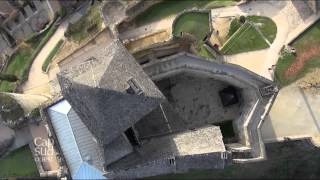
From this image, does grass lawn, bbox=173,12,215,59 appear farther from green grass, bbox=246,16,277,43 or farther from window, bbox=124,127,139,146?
window, bbox=124,127,139,146

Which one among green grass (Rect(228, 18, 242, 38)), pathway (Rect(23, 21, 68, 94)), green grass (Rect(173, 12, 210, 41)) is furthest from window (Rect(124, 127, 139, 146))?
green grass (Rect(228, 18, 242, 38))

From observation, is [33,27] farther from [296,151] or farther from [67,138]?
[296,151]

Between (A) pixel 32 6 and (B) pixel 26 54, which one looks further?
(A) pixel 32 6

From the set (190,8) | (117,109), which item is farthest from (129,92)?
(190,8)

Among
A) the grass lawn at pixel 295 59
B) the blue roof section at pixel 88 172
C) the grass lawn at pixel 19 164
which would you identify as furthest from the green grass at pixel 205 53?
the grass lawn at pixel 19 164

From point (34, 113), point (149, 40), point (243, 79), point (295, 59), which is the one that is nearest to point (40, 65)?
point (34, 113)

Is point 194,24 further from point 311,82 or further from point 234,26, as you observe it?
point 311,82
